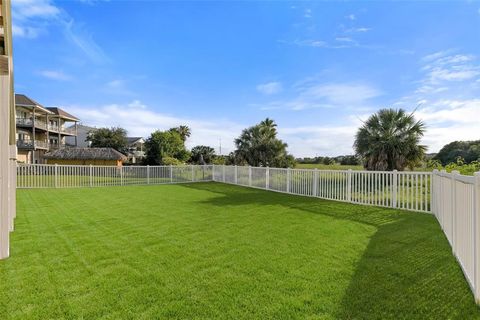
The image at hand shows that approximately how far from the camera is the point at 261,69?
15227 millimetres

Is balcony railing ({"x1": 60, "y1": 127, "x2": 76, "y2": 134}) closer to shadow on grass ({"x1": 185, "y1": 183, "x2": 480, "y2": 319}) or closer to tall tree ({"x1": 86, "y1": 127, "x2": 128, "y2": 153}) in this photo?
tall tree ({"x1": 86, "y1": 127, "x2": 128, "y2": 153})

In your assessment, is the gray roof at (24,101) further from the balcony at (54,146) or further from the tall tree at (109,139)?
the tall tree at (109,139)

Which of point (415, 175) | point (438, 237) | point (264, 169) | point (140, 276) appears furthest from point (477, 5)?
point (140, 276)

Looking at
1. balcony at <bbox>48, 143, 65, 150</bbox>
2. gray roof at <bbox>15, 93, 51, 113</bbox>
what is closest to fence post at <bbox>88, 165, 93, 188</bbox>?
gray roof at <bbox>15, 93, 51, 113</bbox>

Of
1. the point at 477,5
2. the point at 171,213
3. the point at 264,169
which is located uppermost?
the point at 477,5

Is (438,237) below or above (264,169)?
below

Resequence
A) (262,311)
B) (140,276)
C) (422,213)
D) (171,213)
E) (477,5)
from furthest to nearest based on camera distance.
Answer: (477,5) → (171,213) → (422,213) → (140,276) → (262,311)

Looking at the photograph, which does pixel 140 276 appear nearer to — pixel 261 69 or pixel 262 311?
pixel 262 311

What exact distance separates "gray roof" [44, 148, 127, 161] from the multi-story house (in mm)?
1533

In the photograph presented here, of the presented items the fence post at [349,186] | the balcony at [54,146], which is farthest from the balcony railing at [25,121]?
the fence post at [349,186]

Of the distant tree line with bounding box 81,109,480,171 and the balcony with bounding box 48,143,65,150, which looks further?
the balcony with bounding box 48,143,65,150

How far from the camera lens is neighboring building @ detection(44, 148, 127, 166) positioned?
3078 cm

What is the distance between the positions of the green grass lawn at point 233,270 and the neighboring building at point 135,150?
126ft

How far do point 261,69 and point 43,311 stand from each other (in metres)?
14.6
